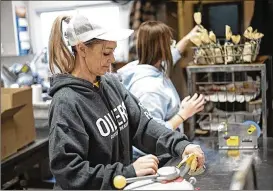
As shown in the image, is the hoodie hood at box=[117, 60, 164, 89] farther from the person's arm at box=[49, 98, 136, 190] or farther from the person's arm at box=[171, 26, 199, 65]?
the person's arm at box=[49, 98, 136, 190]

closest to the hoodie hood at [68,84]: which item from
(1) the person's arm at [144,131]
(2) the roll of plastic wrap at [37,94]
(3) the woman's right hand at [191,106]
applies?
(1) the person's arm at [144,131]

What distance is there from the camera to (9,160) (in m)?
2.05

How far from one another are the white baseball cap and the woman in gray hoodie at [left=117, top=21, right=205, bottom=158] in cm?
54

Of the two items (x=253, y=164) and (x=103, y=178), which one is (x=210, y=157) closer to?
(x=253, y=164)

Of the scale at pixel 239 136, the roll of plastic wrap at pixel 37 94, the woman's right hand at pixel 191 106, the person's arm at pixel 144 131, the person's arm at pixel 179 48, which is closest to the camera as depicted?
the person's arm at pixel 144 131

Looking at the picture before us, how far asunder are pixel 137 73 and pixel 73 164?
2.50 feet

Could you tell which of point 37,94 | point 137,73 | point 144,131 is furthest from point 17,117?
point 144,131


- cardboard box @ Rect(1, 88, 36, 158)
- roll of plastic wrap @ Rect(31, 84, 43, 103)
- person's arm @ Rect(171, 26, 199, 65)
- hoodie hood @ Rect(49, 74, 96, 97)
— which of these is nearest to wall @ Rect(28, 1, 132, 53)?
roll of plastic wrap @ Rect(31, 84, 43, 103)

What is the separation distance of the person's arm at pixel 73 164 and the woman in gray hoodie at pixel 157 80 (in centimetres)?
59

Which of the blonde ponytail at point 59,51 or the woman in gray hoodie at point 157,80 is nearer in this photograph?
the blonde ponytail at point 59,51

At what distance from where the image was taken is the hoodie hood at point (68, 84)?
1.12 metres

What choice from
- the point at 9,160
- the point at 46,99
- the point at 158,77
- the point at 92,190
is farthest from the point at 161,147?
the point at 46,99

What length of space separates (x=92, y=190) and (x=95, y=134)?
0.51 feet

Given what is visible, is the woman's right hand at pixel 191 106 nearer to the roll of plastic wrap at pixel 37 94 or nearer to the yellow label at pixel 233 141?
the yellow label at pixel 233 141
